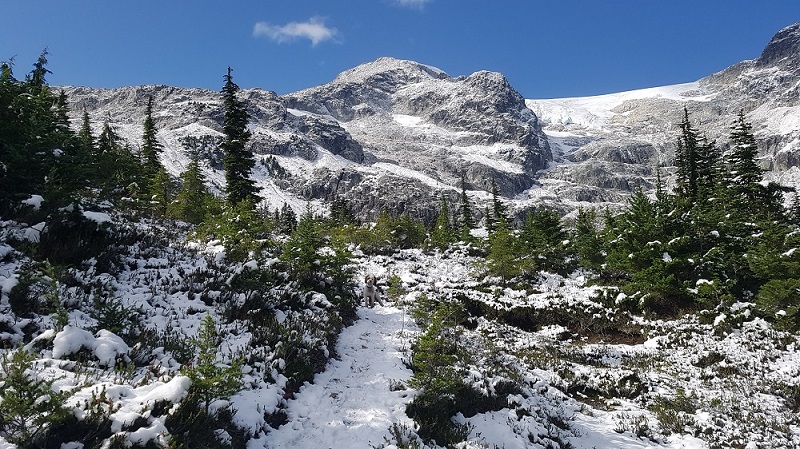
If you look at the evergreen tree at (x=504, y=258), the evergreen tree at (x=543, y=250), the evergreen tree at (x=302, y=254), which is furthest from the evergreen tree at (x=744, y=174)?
the evergreen tree at (x=302, y=254)

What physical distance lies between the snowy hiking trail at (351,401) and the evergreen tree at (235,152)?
16.5 meters

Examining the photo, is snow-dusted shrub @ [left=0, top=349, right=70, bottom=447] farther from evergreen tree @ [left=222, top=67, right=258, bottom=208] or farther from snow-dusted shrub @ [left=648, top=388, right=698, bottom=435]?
evergreen tree @ [left=222, top=67, right=258, bottom=208]

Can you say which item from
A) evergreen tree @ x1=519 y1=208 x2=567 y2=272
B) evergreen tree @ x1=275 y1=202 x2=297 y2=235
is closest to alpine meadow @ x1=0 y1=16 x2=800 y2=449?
evergreen tree @ x1=519 y1=208 x2=567 y2=272

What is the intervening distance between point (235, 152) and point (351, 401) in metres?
22.3

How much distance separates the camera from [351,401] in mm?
8570

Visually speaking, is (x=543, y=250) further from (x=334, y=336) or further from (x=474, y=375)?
(x=334, y=336)

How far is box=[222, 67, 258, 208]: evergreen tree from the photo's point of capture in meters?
26.0

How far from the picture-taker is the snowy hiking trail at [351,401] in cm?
705

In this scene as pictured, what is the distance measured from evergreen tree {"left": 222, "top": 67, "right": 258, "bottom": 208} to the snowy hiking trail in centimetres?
1646

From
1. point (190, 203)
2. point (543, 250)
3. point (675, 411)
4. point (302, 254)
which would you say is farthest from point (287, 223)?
point (675, 411)

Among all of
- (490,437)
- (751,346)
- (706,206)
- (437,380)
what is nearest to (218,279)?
(437,380)

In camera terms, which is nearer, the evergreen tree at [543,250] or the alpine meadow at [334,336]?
the alpine meadow at [334,336]

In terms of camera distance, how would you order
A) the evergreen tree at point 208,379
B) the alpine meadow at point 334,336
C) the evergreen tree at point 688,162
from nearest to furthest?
1. the evergreen tree at point 208,379
2. the alpine meadow at point 334,336
3. the evergreen tree at point 688,162

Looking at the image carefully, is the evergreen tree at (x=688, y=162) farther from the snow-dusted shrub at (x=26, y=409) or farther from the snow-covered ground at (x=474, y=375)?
the snow-dusted shrub at (x=26, y=409)
